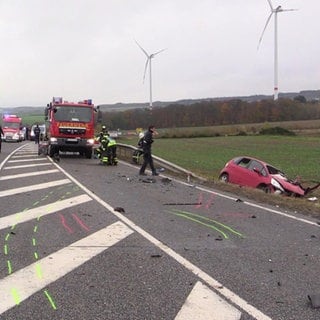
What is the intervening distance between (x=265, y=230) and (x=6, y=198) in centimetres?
625

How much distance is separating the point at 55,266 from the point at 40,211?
13.7 ft

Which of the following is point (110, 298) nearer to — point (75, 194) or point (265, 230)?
point (265, 230)

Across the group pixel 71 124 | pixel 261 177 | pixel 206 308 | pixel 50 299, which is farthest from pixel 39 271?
pixel 71 124

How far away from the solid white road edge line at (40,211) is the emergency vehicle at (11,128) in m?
43.3

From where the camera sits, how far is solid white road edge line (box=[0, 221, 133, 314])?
518 centimetres

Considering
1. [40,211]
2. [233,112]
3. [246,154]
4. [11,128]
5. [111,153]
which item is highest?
[40,211]

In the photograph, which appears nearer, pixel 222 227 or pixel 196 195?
pixel 222 227

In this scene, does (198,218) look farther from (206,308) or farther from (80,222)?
(206,308)

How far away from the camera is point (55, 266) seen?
620 cm

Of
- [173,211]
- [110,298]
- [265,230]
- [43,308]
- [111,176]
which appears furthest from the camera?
[111,176]

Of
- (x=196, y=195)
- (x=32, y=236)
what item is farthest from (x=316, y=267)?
(x=196, y=195)

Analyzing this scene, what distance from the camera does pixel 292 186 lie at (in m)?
16.2

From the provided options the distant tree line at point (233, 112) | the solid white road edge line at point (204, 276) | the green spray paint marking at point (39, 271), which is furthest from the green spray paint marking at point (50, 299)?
the distant tree line at point (233, 112)

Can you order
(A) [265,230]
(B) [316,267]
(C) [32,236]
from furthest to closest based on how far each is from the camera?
1. (A) [265,230]
2. (C) [32,236]
3. (B) [316,267]
